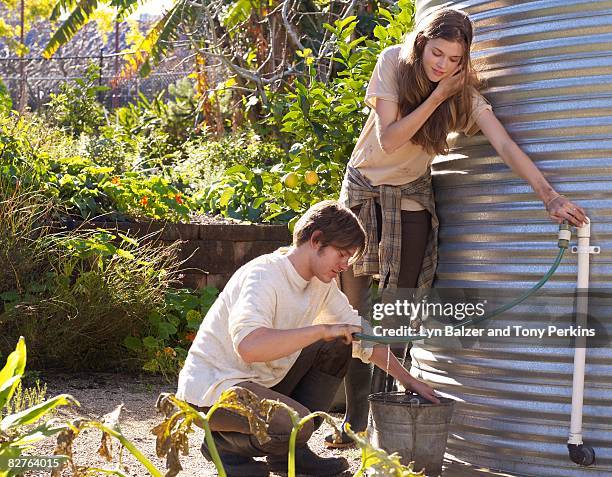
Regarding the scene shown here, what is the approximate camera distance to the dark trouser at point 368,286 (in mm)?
3730

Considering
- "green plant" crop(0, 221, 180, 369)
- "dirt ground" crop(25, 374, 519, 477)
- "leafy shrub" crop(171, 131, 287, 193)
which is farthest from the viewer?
"leafy shrub" crop(171, 131, 287, 193)

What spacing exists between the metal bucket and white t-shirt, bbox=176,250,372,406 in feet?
0.92

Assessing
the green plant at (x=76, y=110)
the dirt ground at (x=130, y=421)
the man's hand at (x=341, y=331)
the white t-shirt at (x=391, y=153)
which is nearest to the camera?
the man's hand at (x=341, y=331)

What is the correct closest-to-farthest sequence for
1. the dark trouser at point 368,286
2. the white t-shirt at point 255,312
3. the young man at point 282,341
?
the young man at point 282,341 → the white t-shirt at point 255,312 → the dark trouser at point 368,286

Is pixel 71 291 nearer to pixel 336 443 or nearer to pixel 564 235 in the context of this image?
pixel 336 443

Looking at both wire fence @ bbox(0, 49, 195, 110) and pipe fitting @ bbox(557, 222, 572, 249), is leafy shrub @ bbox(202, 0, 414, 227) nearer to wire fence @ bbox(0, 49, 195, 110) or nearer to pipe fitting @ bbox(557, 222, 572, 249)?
pipe fitting @ bbox(557, 222, 572, 249)

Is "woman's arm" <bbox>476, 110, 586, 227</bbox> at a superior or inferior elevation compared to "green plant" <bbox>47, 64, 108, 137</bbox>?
inferior

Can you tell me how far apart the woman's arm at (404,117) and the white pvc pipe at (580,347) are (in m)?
0.63

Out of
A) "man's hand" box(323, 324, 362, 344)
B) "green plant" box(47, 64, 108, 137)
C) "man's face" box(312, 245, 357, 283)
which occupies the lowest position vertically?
"man's hand" box(323, 324, 362, 344)

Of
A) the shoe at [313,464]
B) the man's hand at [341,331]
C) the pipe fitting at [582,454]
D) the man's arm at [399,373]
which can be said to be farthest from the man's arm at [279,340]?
the pipe fitting at [582,454]

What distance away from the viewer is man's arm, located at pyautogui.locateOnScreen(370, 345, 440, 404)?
3.40 meters

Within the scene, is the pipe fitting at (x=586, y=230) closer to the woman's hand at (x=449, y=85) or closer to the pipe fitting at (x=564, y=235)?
the pipe fitting at (x=564, y=235)

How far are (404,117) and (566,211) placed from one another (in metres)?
0.64

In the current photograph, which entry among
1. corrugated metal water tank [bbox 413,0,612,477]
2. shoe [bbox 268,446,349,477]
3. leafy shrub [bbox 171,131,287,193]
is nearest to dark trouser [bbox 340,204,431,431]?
corrugated metal water tank [bbox 413,0,612,477]
